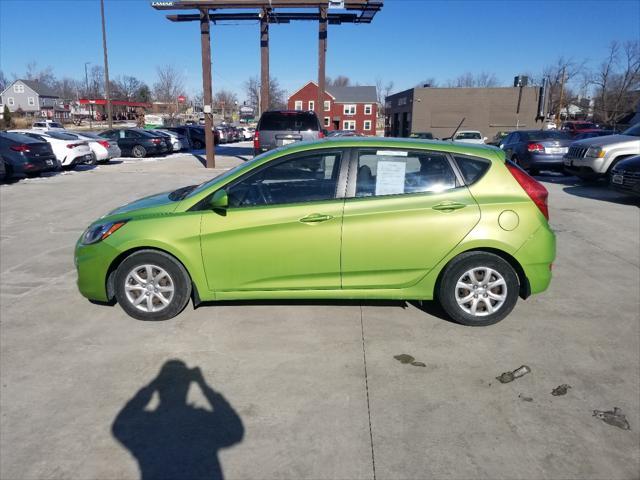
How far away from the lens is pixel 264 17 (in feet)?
63.9

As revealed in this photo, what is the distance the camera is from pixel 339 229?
409 centimetres

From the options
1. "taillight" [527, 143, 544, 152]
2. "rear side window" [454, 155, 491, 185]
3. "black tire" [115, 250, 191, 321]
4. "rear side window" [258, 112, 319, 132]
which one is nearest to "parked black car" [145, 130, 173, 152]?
"rear side window" [258, 112, 319, 132]

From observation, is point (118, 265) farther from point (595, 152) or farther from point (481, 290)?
point (595, 152)

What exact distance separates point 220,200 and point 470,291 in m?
2.32

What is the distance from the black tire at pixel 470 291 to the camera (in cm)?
418

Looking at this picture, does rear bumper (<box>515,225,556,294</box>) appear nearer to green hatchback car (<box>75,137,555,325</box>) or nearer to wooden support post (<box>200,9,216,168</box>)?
green hatchback car (<box>75,137,555,325</box>)

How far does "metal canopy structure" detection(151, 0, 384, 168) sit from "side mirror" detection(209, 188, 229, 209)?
15654mm

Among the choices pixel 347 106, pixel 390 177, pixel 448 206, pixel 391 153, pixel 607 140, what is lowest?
pixel 448 206

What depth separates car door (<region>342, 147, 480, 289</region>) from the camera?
4102 mm

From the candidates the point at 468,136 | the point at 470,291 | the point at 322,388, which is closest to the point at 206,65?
the point at 470,291

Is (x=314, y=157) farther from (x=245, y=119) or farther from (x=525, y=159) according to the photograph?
(x=245, y=119)

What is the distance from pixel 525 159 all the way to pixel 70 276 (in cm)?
1427

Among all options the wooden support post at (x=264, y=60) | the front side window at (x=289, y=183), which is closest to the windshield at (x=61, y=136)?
the wooden support post at (x=264, y=60)

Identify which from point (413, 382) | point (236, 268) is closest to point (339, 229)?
point (236, 268)
